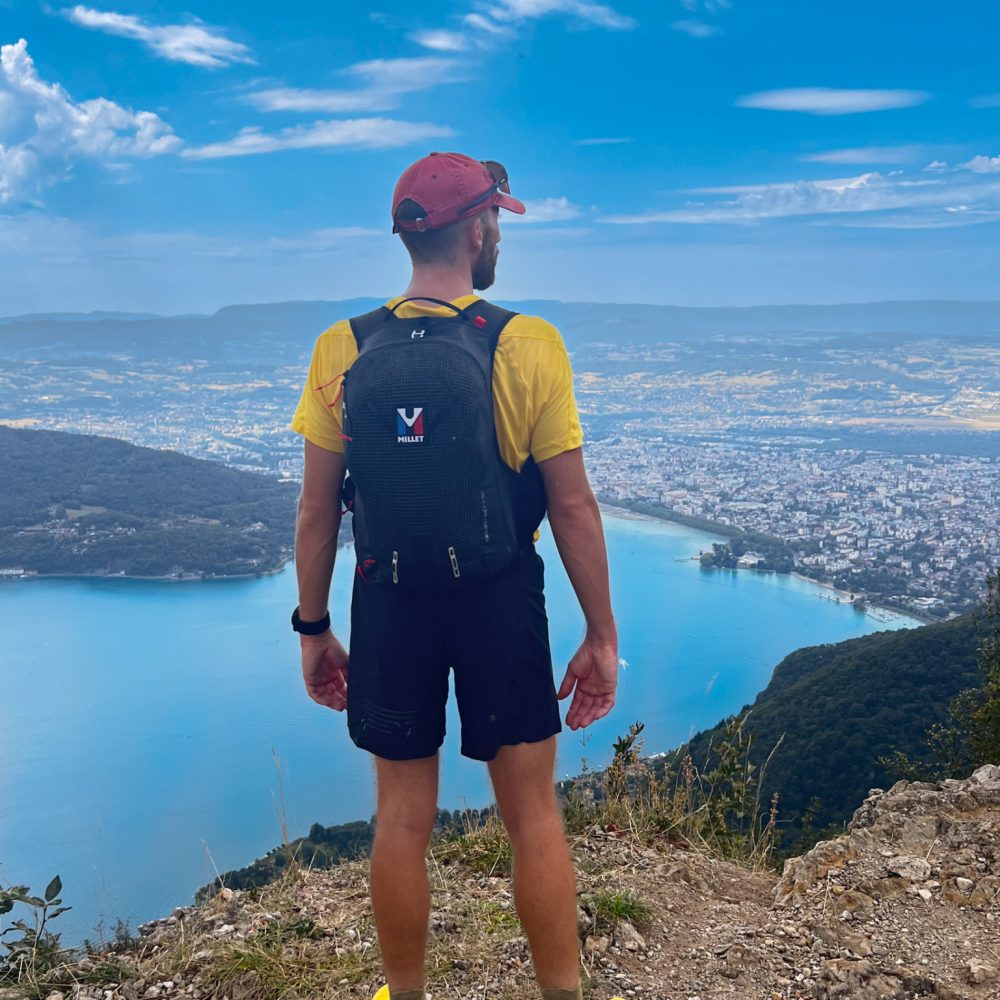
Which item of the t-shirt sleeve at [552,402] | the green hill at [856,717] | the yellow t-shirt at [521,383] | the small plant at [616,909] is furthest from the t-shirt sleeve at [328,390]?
the green hill at [856,717]

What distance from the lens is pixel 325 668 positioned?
1.89m

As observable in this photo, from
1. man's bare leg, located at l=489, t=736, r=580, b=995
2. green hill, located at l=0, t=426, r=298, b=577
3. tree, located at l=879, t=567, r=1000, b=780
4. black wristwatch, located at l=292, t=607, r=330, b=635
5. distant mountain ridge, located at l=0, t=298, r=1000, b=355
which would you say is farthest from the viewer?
distant mountain ridge, located at l=0, t=298, r=1000, b=355

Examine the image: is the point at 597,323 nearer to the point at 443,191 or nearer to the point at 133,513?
the point at 133,513

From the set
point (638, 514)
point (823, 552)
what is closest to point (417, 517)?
point (823, 552)

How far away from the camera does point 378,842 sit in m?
1.69

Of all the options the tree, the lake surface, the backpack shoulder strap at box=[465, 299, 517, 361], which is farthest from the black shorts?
the lake surface

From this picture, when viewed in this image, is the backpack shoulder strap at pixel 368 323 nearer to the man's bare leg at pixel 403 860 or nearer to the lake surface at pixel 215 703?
the man's bare leg at pixel 403 860

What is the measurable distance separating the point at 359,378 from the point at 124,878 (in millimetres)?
16338

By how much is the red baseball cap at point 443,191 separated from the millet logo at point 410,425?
36cm

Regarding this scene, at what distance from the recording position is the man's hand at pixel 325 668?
6.14 feet

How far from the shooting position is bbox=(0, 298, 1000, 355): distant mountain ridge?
287 feet

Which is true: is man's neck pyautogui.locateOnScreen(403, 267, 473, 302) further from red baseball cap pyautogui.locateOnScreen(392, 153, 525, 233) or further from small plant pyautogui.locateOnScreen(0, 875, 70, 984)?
small plant pyautogui.locateOnScreen(0, 875, 70, 984)

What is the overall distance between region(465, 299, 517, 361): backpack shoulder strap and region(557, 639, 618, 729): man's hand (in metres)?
0.59

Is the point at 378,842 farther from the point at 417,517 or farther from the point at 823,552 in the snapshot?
the point at 823,552
